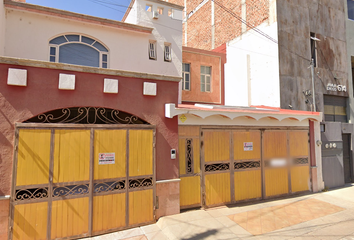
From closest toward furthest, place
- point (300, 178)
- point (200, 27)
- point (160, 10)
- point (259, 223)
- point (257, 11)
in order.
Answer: point (259, 223) → point (300, 178) → point (160, 10) → point (257, 11) → point (200, 27)

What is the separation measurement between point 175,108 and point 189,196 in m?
2.79

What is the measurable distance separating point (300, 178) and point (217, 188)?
4.05 meters

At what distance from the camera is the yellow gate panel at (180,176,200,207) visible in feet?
21.6

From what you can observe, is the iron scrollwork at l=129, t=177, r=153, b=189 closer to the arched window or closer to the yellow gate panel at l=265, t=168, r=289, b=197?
the yellow gate panel at l=265, t=168, r=289, b=197

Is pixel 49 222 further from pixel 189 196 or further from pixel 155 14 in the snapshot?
pixel 155 14

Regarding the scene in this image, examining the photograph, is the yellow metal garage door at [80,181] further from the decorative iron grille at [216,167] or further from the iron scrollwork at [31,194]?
the decorative iron grille at [216,167]

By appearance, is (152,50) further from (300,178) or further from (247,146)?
(300,178)

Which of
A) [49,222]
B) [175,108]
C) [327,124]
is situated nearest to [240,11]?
[327,124]

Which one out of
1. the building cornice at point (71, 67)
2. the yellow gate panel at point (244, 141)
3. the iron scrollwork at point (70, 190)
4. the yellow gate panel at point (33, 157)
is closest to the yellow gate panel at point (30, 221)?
the iron scrollwork at point (70, 190)

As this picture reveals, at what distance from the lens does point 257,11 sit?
1152 centimetres

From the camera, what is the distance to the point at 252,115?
733 cm

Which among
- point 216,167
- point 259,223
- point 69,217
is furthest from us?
point 216,167

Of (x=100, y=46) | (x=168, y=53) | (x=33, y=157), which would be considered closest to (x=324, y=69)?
(x=168, y=53)

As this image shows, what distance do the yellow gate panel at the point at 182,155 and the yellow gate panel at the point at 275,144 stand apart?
3.34 m
